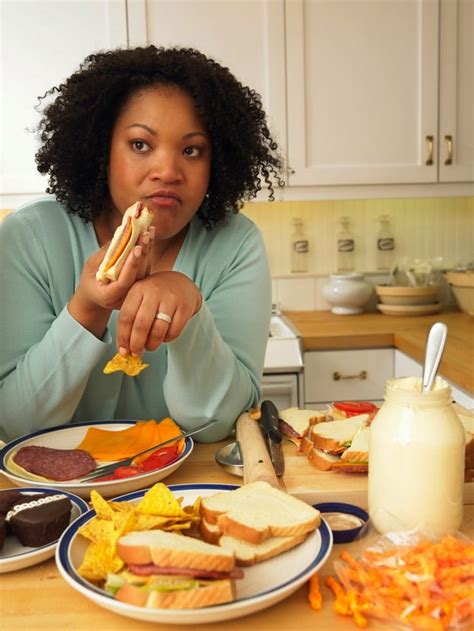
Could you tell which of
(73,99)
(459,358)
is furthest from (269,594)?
(459,358)

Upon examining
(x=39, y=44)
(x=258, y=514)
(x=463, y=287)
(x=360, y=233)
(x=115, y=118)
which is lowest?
(x=463, y=287)

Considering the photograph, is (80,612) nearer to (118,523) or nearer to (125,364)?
(118,523)

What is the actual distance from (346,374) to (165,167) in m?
1.50

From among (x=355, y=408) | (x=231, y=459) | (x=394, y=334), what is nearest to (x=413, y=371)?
(x=394, y=334)

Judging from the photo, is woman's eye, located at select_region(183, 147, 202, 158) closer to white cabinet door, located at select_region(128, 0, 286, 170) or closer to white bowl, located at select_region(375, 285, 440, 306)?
white cabinet door, located at select_region(128, 0, 286, 170)

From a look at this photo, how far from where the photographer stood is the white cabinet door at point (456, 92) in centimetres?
282

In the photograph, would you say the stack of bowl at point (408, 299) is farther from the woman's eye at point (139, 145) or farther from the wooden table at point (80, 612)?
the wooden table at point (80, 612)

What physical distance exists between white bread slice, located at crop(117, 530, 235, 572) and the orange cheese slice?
43 cm

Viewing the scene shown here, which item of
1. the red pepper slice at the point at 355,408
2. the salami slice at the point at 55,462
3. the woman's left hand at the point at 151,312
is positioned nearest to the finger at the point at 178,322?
the woman's left hand at the point at 151,312

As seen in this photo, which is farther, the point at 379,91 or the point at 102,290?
the point at 379,91

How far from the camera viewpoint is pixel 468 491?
0.91m

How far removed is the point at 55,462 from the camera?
1.03m

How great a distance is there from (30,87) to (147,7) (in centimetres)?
56

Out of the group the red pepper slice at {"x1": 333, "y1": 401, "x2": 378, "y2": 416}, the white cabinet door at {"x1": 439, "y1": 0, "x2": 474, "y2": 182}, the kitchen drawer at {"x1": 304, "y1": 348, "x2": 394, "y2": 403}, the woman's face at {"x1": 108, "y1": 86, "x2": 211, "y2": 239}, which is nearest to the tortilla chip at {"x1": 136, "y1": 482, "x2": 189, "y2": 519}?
the red pepper slice at {"x1": 333, "y1": 401, "x2": 378, "y2": 416}
